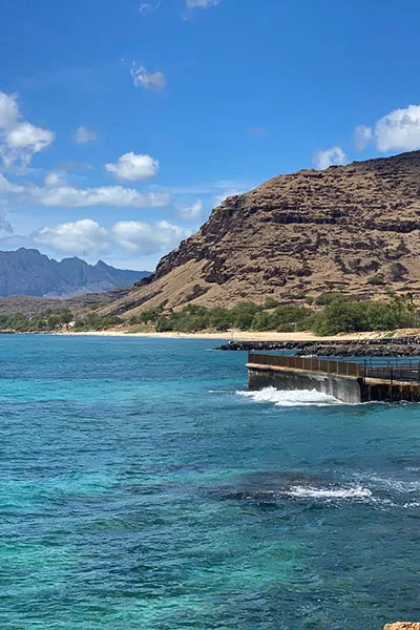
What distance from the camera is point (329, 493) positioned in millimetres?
22109

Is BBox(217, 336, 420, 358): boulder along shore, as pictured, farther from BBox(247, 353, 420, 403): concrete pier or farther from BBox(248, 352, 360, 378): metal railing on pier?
BBox(247, 353, 420, 403): concrete pier

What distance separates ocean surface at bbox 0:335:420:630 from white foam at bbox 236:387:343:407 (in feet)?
24.5

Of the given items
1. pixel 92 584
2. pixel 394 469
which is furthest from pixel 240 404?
pixel 92 584

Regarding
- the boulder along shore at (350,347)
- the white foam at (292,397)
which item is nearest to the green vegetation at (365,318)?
the boulder along shore at (350,347)

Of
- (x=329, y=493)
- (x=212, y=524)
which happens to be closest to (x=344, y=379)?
(x=329, y=493)

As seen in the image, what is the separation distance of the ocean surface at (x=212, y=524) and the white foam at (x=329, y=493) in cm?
6

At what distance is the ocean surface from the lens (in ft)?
46.3

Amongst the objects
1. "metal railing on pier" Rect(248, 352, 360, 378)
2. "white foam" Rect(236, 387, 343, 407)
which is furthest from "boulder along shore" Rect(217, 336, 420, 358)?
"white foam" Rect(236, 387, 343, 407)

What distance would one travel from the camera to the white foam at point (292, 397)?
47406 mm

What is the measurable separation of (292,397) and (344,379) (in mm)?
4746

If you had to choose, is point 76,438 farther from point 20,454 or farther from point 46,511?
point 46,511

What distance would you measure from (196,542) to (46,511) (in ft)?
17.0

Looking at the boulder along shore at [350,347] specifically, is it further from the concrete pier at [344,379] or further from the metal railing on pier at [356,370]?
the metal railing on pier at [356,370]

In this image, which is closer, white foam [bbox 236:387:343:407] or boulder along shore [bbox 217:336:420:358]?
white foam [bbox 236:387:343:407]
